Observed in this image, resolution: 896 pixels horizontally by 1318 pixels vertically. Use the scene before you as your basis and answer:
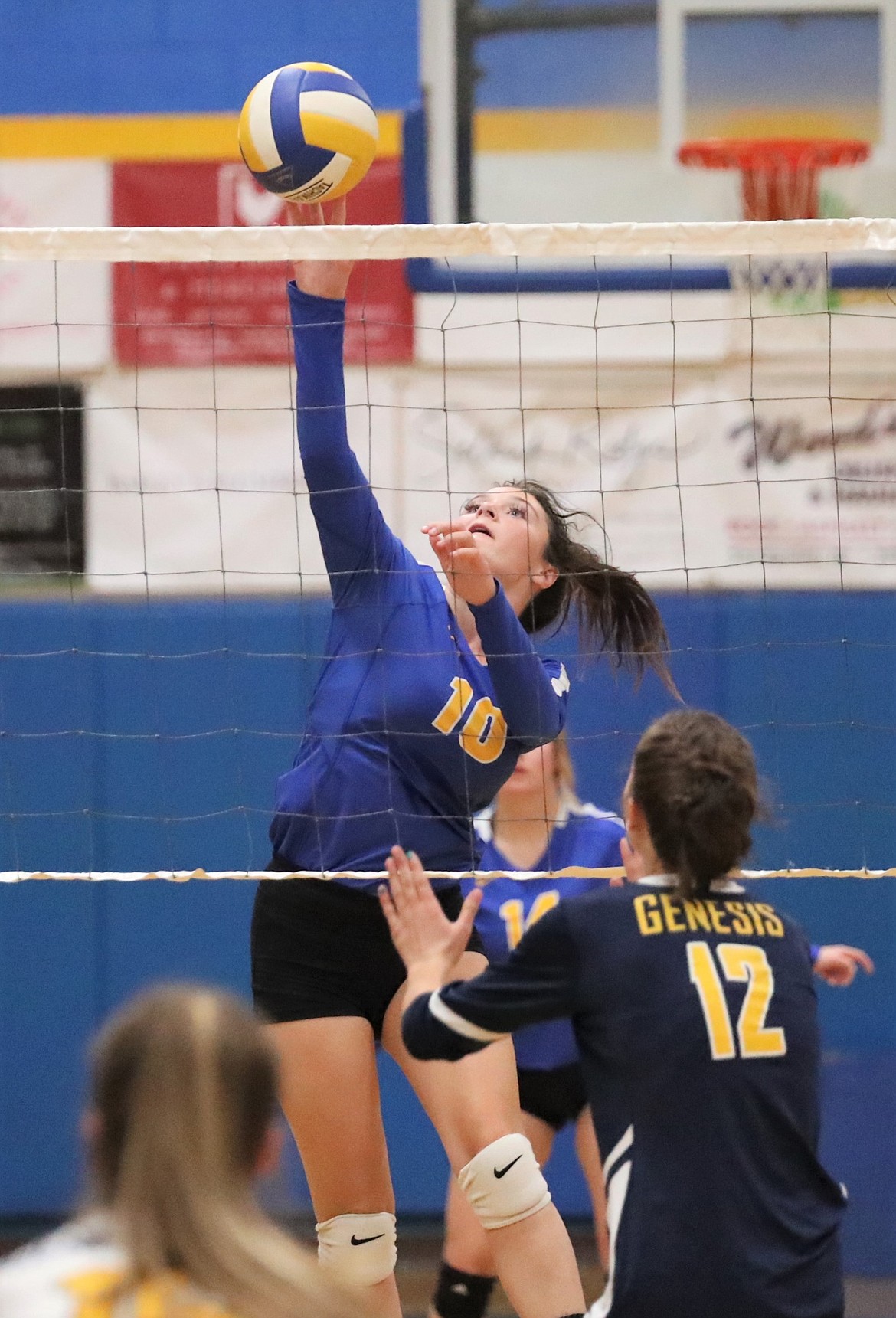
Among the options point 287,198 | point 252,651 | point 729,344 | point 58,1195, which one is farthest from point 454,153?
point 58,1195

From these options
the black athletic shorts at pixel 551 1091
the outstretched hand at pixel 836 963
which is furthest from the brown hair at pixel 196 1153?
the black athletic shorts at pixel 551 1091

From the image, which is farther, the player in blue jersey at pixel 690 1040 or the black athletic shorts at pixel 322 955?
the black athletic shorts at pixel 322 955

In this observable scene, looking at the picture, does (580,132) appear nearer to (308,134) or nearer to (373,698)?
(308,134)

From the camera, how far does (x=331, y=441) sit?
2.68 m

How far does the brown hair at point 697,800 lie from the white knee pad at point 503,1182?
894 millimetres

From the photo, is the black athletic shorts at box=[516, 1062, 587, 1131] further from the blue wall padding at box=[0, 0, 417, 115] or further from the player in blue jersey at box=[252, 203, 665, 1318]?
the blue wall padding at box=[0, 0, 417, 115]

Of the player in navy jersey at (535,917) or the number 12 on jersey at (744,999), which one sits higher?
the number 12 on jersey at (744,999)

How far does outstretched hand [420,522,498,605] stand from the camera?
2.55 meters

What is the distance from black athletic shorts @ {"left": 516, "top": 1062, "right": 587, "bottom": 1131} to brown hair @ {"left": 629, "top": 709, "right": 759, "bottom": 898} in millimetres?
1865

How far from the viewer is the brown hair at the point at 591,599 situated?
3115mm

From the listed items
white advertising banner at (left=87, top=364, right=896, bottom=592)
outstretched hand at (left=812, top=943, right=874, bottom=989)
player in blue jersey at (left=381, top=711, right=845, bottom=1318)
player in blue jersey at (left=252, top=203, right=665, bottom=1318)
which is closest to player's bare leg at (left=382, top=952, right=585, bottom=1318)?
player in blue jersey at (left=252, top=203, right=665, bottom=1318)

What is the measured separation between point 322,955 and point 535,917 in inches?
48.9

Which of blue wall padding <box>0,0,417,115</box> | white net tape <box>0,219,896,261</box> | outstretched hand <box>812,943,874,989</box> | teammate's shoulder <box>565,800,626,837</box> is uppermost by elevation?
blue wall padding <box>0,0,417,115</box>

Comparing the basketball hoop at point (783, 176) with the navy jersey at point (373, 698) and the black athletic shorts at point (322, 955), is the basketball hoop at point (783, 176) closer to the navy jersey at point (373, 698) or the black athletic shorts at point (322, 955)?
the navy jersey at point (373, 698)
